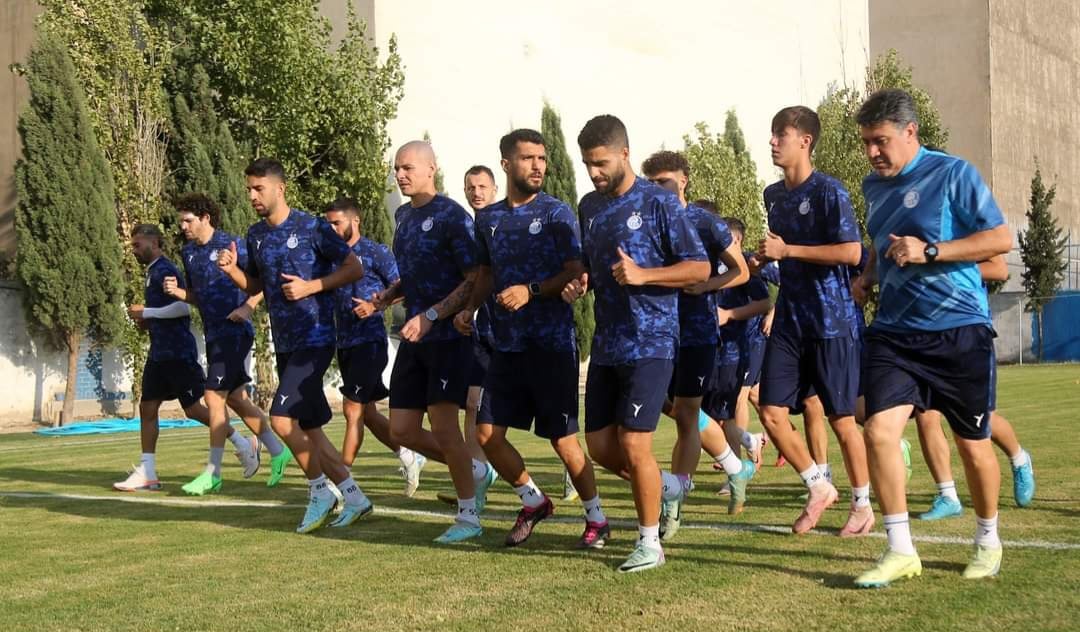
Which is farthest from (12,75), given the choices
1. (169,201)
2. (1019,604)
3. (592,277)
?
(1019,604)

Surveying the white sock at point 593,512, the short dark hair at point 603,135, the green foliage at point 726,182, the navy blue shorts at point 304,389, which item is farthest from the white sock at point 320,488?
the green foliage at point 726,182

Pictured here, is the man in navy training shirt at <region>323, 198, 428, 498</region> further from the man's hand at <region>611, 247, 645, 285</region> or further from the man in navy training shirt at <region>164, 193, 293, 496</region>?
the man's hand at <region>611, 247, 645, 285</region>

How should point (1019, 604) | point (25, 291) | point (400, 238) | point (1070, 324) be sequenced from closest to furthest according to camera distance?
point (1019, 604), point (400, 238), point (25, 291), point (1070, 324)

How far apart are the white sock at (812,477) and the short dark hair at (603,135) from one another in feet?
7.78

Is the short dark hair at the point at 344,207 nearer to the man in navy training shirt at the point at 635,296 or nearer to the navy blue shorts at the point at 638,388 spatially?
the man in navy training shirt at the point at 635,296

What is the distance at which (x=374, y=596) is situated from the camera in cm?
554

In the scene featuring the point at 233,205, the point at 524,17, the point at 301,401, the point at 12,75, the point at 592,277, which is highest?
the point at 524,17

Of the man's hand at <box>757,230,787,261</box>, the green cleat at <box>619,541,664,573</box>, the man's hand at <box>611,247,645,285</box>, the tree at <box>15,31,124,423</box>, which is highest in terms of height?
the tree at <box>15,31,124,423</box>

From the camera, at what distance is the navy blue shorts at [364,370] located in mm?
9516

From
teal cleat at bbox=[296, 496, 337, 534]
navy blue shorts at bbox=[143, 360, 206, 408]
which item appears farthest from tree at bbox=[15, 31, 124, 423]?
teal cleat at bbox=[296, 496, 337, 534]

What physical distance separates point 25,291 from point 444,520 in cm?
1669

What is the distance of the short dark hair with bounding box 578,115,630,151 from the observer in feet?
19.9

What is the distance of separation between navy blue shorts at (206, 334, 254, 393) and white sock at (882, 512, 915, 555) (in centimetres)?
620

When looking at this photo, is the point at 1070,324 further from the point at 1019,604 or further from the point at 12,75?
the point at 1019,604
